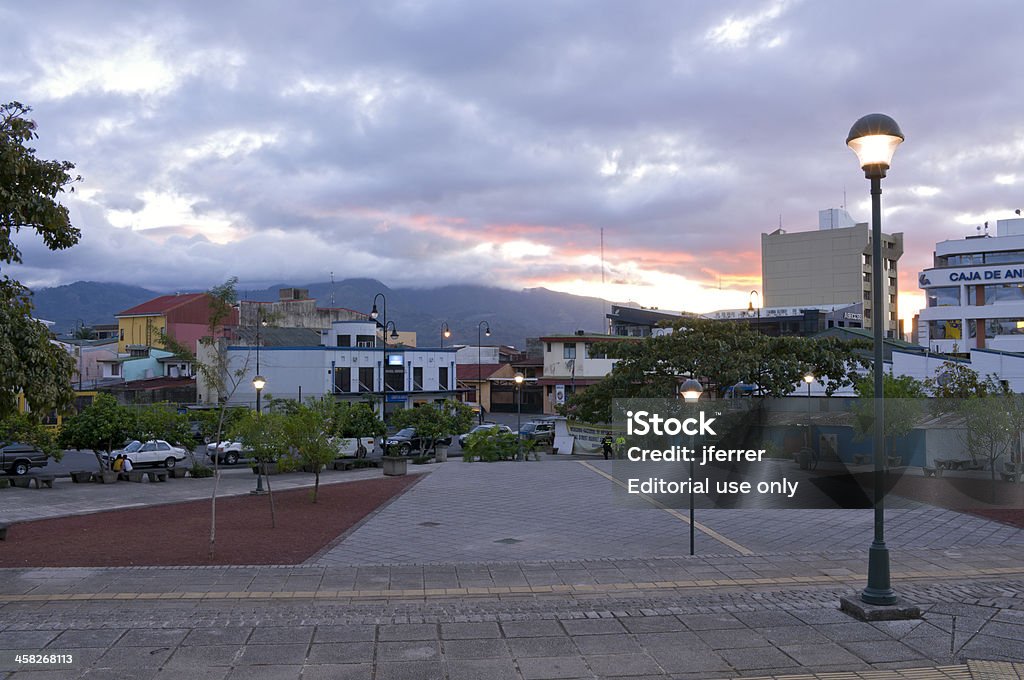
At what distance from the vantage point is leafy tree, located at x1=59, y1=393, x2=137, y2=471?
29219 mm

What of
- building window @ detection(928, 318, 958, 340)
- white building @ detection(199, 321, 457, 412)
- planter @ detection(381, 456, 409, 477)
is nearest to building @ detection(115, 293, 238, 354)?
white building @ detection(199, 321, 457, 412)

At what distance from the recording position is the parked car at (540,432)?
162ft

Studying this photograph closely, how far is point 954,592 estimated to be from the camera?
12.2 metres

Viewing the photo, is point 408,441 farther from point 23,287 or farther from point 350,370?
point 23,287

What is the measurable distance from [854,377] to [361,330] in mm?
47496

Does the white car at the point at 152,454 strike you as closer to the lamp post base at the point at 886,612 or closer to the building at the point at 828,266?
the lamp post base at the point at 886,612

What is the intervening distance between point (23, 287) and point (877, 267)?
1367 cm

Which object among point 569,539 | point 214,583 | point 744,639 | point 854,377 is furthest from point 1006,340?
point 214,583

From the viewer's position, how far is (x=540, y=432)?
167 ft

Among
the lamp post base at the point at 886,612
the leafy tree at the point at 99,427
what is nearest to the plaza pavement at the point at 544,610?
the lamp post base at the point at 886,612

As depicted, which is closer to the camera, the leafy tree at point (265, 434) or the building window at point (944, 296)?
the leafy tree at point (265, 434)

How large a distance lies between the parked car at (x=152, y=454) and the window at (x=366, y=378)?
26288 mm

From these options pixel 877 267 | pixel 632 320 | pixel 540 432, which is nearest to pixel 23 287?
pixel 877 267

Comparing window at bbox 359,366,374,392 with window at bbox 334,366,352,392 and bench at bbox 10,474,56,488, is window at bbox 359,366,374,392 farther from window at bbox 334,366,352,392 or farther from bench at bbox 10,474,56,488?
bench at bbox 10,474,56,488
